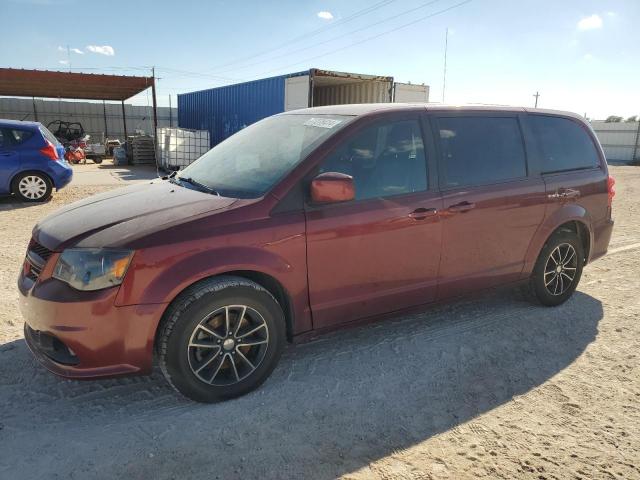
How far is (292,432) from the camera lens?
260 cm

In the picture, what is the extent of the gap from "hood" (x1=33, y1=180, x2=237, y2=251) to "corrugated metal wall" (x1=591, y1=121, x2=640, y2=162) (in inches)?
1313

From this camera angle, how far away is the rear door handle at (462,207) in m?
3.50

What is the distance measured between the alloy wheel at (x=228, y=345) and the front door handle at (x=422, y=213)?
127 centimetres

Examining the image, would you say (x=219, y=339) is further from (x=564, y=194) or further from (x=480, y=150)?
(x=564, y=194)

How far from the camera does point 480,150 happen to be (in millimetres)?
3752

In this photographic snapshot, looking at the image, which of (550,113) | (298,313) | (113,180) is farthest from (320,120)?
(113,180)

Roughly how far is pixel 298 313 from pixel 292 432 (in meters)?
0.73

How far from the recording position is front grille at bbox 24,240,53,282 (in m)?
2.74

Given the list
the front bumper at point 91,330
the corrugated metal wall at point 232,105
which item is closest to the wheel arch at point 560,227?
the front bumper at point 91,330

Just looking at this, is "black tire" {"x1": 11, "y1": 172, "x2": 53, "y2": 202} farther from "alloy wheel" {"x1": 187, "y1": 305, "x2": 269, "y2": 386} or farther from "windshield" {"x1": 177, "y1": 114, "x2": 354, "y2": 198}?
"alloy wheel" {"x1": 187, "y1": 305, "x2": 269, "y2": 386}

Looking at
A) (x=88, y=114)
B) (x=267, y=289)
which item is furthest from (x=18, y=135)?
(x=88, y=114)

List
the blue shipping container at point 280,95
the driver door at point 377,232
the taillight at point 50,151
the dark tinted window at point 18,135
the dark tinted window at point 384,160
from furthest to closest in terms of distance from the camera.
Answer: the blue shipping container at point 280,95
the taillight at point 50,151
the dark tinted window at point 18,135
the dark tinted window at point 384,160
the driver door at point 377,232

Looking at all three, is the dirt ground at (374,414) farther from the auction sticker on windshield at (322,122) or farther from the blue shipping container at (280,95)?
the blue shipping container at (280,95)

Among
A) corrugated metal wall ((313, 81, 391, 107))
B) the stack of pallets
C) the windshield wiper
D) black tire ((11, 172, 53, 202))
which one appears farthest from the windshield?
the stack of pallets
